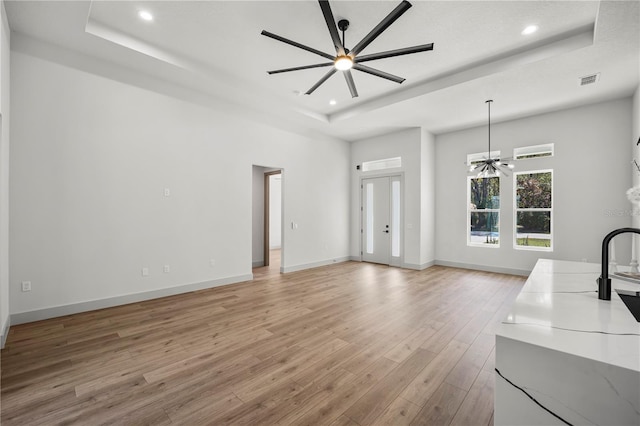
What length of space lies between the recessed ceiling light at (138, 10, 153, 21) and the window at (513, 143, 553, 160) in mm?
6974

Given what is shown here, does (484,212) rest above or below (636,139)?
below

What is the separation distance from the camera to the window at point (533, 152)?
5918mm

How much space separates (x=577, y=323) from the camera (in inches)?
45.0

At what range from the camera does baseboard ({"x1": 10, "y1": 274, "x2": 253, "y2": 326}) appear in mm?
3467

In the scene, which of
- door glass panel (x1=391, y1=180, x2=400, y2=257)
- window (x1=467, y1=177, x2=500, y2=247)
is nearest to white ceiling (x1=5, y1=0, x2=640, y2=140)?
window (x1=467, y1=177, x2=500, y2=247)

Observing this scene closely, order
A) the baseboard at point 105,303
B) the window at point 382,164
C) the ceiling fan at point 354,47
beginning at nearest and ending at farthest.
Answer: the ceiling fan at point 354,47
the baseboard at point 105,303
the window at point 382,164

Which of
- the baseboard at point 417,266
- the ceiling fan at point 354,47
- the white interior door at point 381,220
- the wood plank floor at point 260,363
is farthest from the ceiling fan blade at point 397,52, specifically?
the baseboard at point 417,266

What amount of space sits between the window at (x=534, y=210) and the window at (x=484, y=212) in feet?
1.27

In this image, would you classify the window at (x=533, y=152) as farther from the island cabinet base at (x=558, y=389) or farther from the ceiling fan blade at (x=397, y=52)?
the island cabinet base at (x=558, y=389)

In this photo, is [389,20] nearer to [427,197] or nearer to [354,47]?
[354,47]

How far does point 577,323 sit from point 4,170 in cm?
496

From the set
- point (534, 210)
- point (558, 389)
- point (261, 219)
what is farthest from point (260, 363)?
point (534, 210)

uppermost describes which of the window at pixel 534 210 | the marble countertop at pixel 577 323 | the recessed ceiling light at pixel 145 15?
the recessed ceiling light at pixel 145 15

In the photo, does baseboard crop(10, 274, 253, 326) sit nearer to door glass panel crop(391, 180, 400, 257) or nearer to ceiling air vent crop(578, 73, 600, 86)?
door glass panel crop(391, 180, 400, 257)
